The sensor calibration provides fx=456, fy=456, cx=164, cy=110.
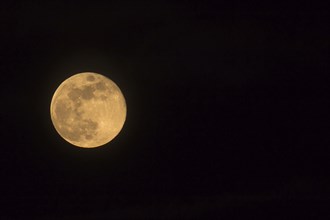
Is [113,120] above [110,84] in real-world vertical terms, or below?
below

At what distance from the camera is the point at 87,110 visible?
8.66m

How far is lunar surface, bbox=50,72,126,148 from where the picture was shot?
8719 mm

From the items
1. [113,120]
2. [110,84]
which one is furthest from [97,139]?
[110,84]

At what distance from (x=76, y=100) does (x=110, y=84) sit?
78cm

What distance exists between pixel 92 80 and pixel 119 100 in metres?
0.67

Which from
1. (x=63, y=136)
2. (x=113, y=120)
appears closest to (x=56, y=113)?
(x=63, y=136)

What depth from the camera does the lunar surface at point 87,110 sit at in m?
8.72

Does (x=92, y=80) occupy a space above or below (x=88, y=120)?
above

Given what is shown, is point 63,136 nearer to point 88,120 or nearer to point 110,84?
point 88,120

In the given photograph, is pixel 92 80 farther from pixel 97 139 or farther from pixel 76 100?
pixel 97 139

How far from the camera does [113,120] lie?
8.95 m

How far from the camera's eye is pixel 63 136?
906 cm

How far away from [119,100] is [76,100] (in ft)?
2.91

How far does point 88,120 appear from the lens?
28.6 ft
